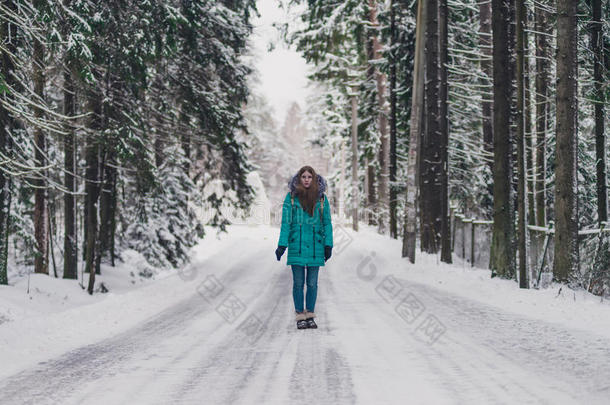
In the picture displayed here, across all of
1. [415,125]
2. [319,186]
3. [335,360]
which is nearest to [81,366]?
[335,360]

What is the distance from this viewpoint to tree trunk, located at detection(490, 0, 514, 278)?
13297 millimetres

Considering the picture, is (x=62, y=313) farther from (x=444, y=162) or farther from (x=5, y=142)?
(x=444, y=162)

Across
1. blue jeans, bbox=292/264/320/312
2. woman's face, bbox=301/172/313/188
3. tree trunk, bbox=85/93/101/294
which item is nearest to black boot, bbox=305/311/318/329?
blue jeans, bbox=292/264/320/312

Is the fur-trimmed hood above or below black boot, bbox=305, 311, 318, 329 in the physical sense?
above

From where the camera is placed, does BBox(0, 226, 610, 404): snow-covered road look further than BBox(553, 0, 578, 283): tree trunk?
No

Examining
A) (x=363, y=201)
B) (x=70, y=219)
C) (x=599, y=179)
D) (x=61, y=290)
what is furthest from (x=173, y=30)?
(x=363, y=201)

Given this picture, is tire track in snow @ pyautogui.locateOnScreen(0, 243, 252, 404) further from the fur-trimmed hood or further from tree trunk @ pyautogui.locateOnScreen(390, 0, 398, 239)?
tree trunk @ pyautogui.locateOnScreen(390, 0, 398, 239)

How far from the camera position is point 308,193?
24.4 ft

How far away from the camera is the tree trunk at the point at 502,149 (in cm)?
1330

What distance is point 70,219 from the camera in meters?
13.7

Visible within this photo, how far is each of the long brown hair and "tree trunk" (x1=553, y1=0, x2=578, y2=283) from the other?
19.2ft

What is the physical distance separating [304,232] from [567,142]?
620 cm

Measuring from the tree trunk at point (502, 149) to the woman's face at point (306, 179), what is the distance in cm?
749

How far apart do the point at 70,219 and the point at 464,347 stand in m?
10.8
